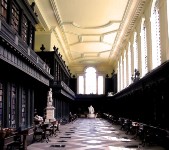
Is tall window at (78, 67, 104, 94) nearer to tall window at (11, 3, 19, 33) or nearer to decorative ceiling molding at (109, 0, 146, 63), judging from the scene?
decorative ceiling molding at (109, 0, 146, 63)

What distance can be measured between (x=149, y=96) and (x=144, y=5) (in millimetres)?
6290

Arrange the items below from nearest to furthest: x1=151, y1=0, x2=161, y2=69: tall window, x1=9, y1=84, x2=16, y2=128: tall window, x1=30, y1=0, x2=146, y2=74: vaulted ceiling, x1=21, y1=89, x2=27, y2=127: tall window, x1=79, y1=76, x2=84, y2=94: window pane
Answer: x1=9, y1=84, x2=16, y2=128: tall window, x1=21, y1=89, x2=27, y2=127: tall window, x1=151, y1=0, x2=161, y2=69: tall window, x1=30, y1=0, x2=146, y2=74: vaulted ceiling, x1=79, y1=76, x2=84, y2=94: window pane

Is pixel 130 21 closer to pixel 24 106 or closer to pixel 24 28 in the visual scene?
pixel 24 28

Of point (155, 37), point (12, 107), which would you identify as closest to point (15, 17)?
point (12, 107)

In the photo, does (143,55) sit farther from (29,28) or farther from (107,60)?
(107,60)

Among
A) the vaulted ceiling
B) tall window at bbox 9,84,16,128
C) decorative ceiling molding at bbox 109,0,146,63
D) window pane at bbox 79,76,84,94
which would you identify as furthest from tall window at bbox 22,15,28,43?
window pane at bbox 79,76,84,94

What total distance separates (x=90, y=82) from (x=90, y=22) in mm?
19754

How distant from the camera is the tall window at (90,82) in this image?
42.2 meters

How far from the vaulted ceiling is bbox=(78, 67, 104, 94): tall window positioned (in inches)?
271

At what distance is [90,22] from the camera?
23562 millimetres

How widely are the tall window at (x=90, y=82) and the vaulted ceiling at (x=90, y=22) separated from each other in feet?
22.6

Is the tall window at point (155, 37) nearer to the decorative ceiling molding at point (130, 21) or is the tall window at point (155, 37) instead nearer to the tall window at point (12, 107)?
the decorative ceiling molding at point (130, 21)

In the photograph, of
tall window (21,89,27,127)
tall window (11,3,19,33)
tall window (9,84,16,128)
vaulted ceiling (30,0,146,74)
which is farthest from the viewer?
vaulted ceiling (30,0,146,74)

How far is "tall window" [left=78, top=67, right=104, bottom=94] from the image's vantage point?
138 feet
